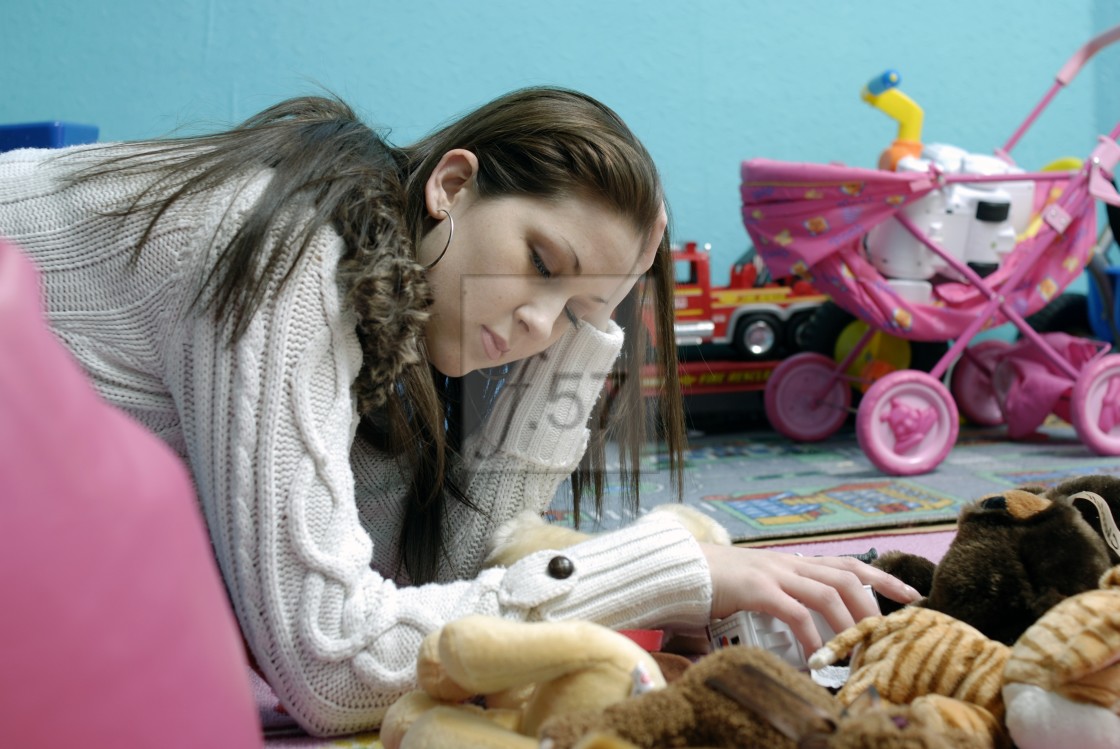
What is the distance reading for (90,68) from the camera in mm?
1813

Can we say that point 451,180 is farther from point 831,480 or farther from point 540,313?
point 831,480

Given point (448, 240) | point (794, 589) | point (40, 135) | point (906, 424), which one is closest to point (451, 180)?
point (448, 240)

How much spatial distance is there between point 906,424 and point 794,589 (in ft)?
3.82

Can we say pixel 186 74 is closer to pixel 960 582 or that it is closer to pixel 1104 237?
pixel 960 582

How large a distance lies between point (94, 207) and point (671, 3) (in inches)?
66.9

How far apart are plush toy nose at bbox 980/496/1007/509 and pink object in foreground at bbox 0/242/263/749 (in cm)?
50

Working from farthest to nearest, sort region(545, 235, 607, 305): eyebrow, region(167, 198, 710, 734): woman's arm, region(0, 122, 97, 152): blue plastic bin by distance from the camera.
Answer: region(0, 122, 97, 152): blue plastic bin, region(545, 235, 607, 305): eyebrow, region(167, 198, 710, 734): woman's arm

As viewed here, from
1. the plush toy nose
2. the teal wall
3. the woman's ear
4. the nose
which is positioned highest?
the teal wall

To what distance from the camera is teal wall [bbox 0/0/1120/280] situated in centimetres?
182

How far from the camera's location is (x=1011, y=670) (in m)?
0.47

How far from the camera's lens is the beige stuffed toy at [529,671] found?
434 mm

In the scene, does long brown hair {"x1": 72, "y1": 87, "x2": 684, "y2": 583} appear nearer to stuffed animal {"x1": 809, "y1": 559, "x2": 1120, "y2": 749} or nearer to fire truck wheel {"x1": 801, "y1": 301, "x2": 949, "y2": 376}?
stuffed animal {"x1": 809, "y1": 559, "x2": 1120, "y2": 749}

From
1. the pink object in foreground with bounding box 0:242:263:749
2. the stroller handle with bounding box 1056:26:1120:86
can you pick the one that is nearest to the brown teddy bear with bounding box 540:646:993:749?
the pink object in foreground with bounding box 0:242:263:749

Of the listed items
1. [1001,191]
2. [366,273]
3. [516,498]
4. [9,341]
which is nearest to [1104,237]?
[1001,191]
